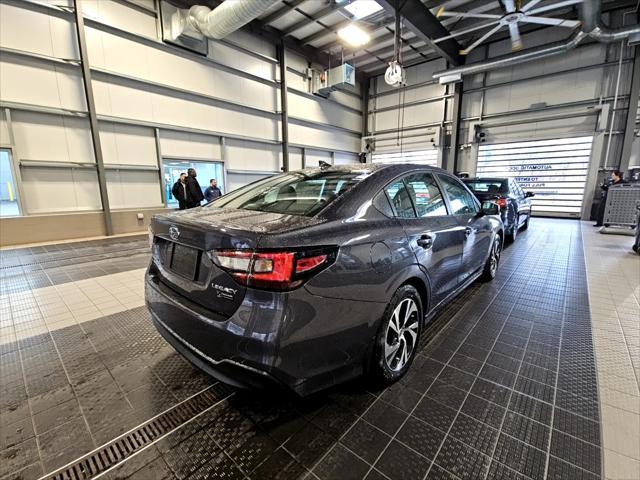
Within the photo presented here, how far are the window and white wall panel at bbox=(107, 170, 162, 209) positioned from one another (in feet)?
5.16

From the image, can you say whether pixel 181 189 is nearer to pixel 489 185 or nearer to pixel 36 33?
pixel 36 33

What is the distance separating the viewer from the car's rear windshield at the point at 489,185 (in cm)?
531

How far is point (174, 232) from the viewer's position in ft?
4.91

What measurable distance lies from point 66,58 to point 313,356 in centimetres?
825

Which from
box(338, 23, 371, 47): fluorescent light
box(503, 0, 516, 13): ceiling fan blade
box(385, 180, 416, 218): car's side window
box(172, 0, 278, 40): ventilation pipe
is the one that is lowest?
box(385, 180, 416, 218): car's side window

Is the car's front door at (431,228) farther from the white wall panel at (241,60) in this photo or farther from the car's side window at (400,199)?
the white wall panel at (241,60)

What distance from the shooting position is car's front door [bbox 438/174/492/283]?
2.50 metres

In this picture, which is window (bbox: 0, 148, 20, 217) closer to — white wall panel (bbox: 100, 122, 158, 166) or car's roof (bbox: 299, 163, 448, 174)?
white wall panel (bbox: 100, 122, 158, 166)

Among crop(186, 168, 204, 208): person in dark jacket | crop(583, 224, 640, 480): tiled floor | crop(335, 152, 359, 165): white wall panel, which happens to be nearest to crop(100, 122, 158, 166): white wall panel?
crop(186, 168, 204, 208): person in dark jacket

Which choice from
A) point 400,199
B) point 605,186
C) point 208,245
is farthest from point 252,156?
point 605,186

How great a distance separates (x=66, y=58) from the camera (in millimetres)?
6078

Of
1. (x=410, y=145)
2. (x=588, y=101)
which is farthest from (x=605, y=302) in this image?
(x=410, y=145)

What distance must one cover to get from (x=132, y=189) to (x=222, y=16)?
451 centimetres

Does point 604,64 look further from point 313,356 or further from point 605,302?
point 313,356
